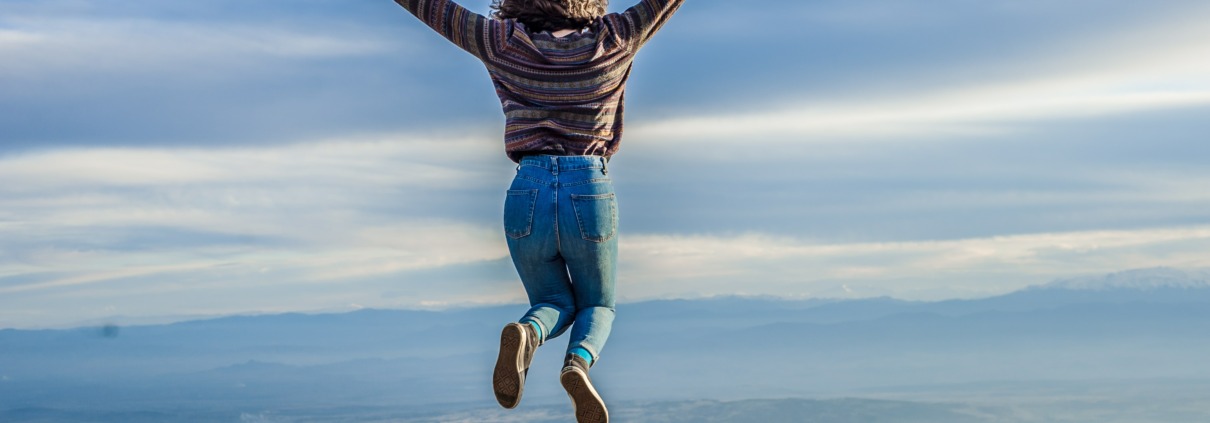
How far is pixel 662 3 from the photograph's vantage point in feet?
25.3

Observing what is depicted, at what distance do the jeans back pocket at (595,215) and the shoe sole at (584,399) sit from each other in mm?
832

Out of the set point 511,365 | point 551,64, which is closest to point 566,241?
point 511,365

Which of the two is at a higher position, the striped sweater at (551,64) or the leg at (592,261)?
the striped sweater at (551,64)

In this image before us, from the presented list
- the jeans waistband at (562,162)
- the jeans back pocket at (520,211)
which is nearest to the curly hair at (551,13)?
the jeans waistband at (562,162)

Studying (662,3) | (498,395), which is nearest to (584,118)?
(662,3)

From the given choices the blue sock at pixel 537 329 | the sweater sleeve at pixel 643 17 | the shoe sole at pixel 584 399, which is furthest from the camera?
the sweater sleeve at pixel 643 17

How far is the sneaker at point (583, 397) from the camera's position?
718 centimetres

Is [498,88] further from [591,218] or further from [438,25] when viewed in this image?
[591,218]

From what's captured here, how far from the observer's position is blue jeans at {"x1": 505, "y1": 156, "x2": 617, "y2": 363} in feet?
24.6

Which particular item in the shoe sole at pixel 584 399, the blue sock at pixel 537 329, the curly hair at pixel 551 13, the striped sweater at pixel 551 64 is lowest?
the shoe sole at pixel 584 399

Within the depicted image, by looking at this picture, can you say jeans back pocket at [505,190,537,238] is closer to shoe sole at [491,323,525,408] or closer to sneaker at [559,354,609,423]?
shoe sole at [491,323,525,408]

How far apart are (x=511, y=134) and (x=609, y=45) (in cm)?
79

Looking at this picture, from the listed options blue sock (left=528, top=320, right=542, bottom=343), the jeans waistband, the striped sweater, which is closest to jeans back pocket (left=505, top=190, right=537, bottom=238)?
the jeans waistband

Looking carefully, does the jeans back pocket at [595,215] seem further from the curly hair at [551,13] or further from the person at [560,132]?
the curly hair at [551,13]
